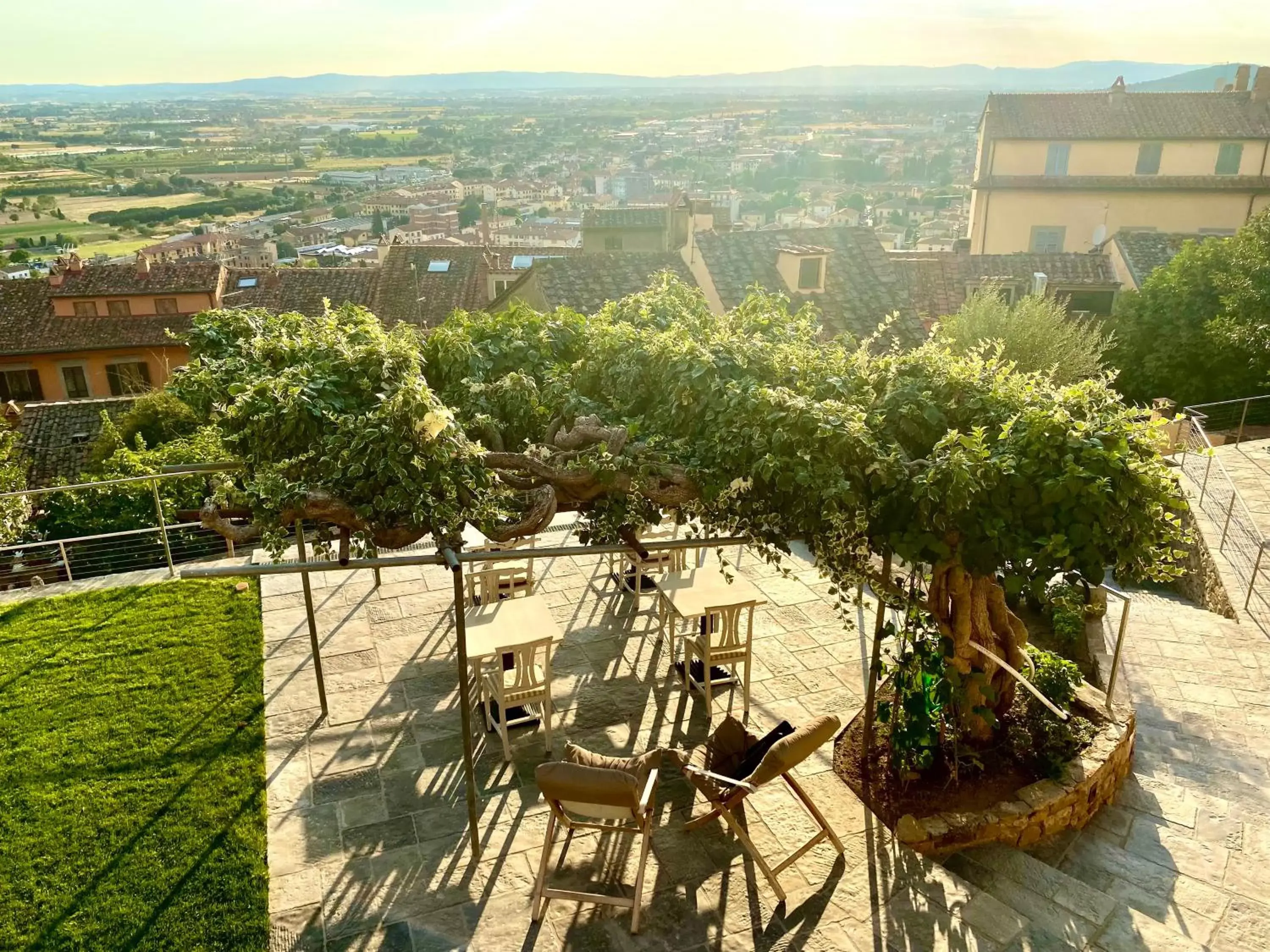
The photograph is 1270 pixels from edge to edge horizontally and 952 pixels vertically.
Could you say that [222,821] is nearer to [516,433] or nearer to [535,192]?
[516,433]

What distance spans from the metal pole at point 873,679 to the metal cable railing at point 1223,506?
11.5ft

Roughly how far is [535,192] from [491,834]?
350ft

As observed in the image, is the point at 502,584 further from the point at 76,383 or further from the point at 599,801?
the point at 76,383

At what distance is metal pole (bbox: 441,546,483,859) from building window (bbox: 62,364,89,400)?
3463 centimetres

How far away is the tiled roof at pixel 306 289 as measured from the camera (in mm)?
34000

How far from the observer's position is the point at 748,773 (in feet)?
17.7

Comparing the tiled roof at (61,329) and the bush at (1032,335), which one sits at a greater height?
the bush at (1032,335)

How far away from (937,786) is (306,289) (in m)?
34.1

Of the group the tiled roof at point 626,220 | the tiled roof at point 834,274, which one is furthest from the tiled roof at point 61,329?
the tiled roof at point 834,274

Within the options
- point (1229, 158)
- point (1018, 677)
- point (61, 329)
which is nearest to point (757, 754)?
point (1018, 677)

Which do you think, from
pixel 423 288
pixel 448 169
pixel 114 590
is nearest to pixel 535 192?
pixel 448 169

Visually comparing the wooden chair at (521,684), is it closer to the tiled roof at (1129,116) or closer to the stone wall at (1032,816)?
the stone wall at (1032,816)

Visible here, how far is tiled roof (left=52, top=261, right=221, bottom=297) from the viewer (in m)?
34.1

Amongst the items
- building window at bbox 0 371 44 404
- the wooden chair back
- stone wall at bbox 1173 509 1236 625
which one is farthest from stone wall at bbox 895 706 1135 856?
building window at bbox 0 371 44 404
